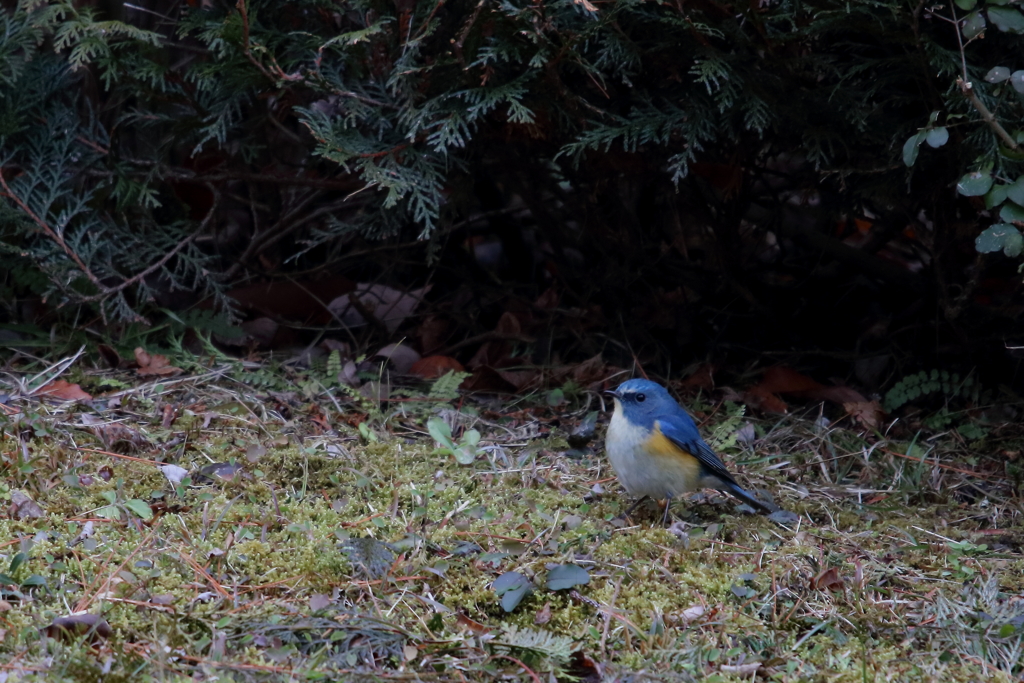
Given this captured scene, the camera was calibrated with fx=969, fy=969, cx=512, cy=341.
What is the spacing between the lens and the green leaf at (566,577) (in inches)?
120

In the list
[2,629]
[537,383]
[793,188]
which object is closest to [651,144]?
[793,188]

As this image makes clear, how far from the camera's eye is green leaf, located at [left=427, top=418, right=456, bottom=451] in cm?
422

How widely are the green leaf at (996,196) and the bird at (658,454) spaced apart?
1.40m

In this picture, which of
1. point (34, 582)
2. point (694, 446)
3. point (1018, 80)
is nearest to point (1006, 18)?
point (1018, 80)

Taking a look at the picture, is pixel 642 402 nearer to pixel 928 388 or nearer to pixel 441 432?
pixel 441 432

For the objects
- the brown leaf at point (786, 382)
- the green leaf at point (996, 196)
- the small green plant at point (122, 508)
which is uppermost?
the green leaf at point (996, 196)

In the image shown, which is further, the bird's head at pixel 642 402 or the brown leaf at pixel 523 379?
the brown leaf at pixel 523 379

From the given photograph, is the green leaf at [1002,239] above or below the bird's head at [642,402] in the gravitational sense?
above

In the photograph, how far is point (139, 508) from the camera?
3.36 metres

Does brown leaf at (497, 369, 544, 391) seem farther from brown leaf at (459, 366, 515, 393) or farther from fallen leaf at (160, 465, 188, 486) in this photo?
fallen leaf at (160, 465, 188, 486)

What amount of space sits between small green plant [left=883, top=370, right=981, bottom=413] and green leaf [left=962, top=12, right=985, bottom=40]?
183 cm

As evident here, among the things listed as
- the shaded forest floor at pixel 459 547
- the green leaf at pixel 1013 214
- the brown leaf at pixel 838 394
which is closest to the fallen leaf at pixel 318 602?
the shaded forest floor at pixel 459 547

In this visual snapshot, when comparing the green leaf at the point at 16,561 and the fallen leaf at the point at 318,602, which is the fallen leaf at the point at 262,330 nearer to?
the green leaf at the point at 16,561

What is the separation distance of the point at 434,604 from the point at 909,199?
3.05 m
